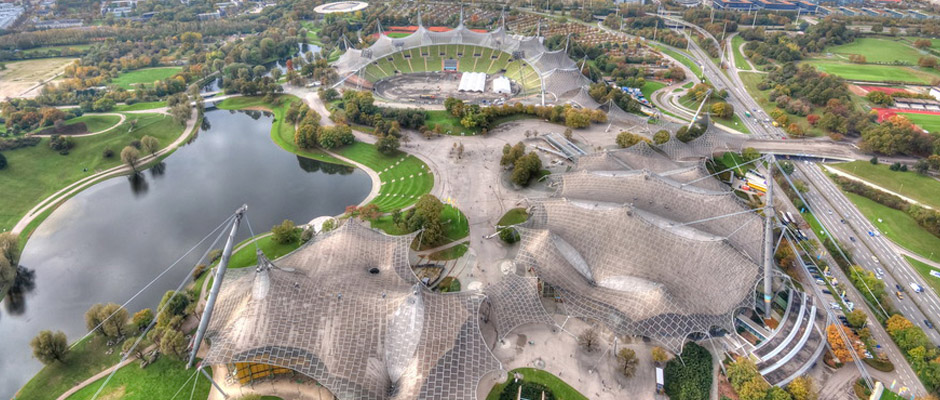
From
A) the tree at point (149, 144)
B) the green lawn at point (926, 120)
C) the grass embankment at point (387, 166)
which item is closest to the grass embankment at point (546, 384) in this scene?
the grass embankment at point (387, 166)

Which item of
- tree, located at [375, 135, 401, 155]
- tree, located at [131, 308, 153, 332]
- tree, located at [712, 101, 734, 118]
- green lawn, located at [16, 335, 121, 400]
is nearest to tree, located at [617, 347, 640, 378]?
tree, located at [131, 308, 153, 332]

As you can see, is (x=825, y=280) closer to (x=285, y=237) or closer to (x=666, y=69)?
(x=285, y=237)

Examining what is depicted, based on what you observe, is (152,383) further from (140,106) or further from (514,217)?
(140,106)

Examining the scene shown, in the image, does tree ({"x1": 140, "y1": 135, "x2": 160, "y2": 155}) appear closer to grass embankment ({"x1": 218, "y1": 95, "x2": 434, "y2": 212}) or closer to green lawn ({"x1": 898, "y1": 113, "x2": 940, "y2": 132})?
grass embankment ({"x1": 218, "y1": 95, "x2": 434, "y2": 212})

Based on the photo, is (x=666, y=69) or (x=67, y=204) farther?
(x=666, y=69)

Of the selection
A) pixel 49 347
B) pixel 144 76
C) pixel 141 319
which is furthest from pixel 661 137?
pixel 144 76

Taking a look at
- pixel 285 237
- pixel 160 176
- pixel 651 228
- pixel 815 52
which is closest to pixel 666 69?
pixel 815 52
